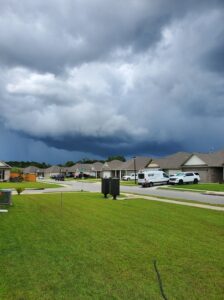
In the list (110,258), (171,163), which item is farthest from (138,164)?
(110,258)

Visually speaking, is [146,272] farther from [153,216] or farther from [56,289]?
[153,216]

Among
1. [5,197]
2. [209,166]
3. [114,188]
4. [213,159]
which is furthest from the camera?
[213,159]

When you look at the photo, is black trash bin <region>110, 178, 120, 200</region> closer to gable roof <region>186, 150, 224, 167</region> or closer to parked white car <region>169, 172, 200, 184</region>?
parked white car <region>169, 172, 200, 184</region>

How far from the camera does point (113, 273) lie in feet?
22.7

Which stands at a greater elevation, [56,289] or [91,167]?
[91,167]

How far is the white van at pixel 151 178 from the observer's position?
47.3m

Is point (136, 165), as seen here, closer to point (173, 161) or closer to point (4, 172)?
point (173, 161)

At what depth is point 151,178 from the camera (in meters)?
48.2

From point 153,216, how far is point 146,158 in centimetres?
7018

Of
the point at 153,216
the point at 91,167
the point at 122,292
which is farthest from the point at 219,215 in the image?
the point at 91,167

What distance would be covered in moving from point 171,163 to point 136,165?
645 inches

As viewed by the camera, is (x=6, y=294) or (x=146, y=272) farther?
(x=146, y=272)

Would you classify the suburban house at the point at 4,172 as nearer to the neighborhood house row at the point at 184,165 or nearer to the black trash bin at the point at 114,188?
the neighborhood house row at the point at 184,165

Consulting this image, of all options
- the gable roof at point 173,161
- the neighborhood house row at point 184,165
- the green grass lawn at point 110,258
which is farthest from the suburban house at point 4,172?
the green grass lawn at point 110,258
